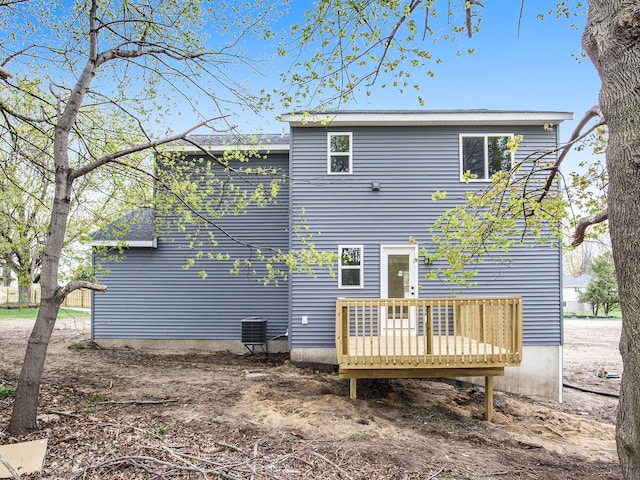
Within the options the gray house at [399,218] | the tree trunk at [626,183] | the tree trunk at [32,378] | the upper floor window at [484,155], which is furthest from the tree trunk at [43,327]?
the upper floor window at [484,155]

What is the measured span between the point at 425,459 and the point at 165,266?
8.49m

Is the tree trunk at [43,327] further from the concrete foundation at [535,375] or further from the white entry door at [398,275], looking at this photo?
the concrete foundation at [535,375]

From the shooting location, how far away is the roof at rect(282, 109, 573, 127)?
29.8 ft

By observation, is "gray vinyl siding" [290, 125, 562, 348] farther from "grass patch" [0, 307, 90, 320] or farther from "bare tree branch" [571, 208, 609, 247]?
"grass patch" [0, 307, 90, 320]

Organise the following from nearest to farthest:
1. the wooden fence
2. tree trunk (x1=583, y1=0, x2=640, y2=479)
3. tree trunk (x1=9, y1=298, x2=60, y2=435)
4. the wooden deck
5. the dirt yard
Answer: tree trunk (x1=583, y1=0, x2=640, y2=479) < the dirt yard < tree trunk (x1=9, y1=298, x2=60, y2=435) < the wooden deck < the wooden fence

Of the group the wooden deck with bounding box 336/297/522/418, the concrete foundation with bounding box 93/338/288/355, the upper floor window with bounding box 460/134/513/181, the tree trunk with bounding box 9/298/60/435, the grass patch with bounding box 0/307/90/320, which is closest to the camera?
the tree trunk with bounding box 9/298/60/435

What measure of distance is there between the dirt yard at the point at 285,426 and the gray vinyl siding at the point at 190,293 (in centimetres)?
141

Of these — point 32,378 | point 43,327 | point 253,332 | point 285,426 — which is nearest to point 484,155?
point 253,332

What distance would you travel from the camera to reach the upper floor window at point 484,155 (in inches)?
372

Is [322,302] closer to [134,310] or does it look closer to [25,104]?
[134,310]

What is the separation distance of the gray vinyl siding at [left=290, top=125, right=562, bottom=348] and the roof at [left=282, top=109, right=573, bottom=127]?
211 mm

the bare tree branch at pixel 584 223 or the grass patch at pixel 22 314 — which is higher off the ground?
the bare tree branch at pixel 584 223

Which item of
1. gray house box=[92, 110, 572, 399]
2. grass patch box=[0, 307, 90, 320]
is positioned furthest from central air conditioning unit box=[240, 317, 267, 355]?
grass patch box=[0, 307, 90, 320]

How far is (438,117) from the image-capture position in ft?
30.2
